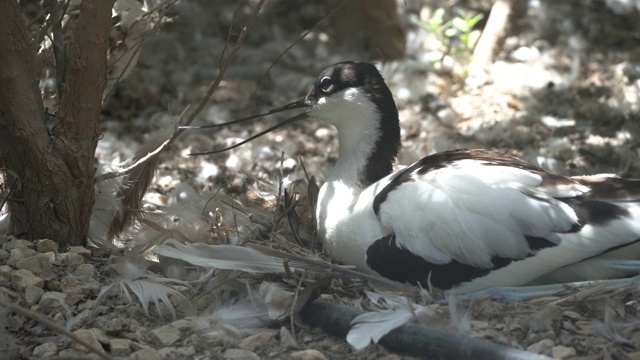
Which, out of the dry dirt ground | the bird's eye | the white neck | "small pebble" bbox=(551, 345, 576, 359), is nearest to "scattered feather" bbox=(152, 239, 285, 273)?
the dry dirt ground

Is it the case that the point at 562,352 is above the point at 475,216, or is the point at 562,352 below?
below

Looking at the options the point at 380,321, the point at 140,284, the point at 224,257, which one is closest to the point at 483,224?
the point at 380,321

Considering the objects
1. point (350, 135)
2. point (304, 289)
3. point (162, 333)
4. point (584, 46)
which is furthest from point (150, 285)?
point (584, 46)

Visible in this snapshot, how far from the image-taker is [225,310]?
2863 millimetres

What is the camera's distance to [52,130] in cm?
311

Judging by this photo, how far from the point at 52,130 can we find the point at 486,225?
149cm

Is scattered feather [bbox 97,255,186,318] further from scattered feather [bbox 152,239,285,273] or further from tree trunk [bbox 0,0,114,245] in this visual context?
tree trunk [bbox 0,0,114,245]

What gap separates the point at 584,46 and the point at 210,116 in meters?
2.44

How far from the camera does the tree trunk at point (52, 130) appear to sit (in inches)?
118

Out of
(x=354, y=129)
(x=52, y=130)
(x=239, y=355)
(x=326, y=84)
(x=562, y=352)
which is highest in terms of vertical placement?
(x=52, y=130)

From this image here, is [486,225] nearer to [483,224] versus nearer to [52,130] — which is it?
[483,224]

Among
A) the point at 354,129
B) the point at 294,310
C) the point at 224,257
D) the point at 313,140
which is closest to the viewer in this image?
the point at 294,310

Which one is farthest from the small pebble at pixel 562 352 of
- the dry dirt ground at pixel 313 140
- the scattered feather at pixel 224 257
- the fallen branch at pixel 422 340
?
the scattered feather at pixel 224 257

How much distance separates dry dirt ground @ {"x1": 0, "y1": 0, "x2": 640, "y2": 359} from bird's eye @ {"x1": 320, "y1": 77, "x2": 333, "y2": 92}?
251mm
